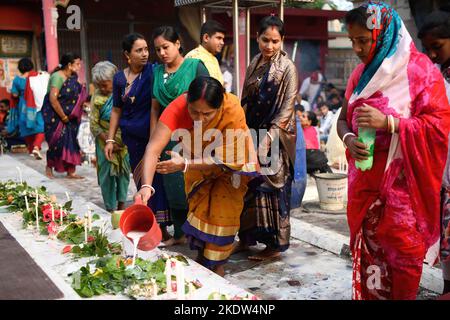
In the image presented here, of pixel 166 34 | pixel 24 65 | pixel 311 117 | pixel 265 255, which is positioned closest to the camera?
pixel 166 34

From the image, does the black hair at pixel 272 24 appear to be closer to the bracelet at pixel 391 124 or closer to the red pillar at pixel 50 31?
the bracelet at pixel 391 124

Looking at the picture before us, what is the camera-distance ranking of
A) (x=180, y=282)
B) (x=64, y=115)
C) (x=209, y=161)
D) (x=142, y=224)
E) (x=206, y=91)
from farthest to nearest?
(x=64, y=115), (x=209, y=161), (x=206, y=91), (x=142, y=224), (x=180, y=282)

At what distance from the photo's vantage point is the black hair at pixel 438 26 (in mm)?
2727

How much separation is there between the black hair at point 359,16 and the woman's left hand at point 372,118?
40 cm

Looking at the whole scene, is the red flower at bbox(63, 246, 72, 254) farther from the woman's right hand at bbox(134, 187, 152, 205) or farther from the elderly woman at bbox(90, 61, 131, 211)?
the elderly woman at bbox(90, 61, 131, 211)

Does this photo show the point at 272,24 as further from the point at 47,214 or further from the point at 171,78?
the point at 47,214

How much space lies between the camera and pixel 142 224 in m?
2.66

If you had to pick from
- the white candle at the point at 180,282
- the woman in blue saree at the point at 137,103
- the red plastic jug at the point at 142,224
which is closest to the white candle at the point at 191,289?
the white candle at the point at 180,282

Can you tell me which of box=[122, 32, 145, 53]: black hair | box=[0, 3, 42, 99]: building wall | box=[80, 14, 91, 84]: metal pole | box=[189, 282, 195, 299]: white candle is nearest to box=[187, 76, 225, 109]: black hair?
box=[189, 282, 195, 299]: white candle

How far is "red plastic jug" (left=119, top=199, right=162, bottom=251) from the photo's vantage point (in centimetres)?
255

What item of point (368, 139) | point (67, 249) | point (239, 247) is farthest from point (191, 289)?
point (239, 247)

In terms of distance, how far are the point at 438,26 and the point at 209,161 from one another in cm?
144

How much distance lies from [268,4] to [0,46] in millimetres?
6510
